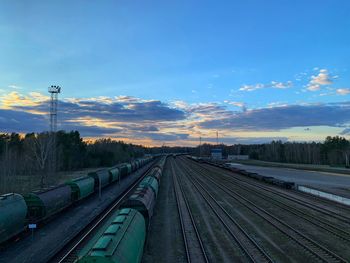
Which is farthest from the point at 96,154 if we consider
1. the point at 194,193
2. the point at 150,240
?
the point at 150,240

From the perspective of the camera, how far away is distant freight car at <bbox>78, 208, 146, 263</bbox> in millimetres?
9742

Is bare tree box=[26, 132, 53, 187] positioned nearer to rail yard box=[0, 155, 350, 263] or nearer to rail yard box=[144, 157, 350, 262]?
rail yard box=[0, 155, 350, 263]

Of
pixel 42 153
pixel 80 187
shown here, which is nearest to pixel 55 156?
pixel 42 153

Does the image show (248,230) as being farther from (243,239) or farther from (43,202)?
(43,202)

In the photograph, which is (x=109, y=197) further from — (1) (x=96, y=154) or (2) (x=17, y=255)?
(1) (x=96, y=154)

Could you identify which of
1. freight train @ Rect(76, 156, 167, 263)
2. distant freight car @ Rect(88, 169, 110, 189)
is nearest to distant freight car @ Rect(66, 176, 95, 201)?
distant freight car @ Rect(88, 169, 110, 189)

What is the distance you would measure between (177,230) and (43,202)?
10.2m

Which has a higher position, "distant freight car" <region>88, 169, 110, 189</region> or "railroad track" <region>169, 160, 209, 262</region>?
"distant freight car" <region>88, 169, 110, 189</region>

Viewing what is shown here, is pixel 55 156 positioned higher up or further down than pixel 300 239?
higher up

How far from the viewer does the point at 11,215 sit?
65.0 ft

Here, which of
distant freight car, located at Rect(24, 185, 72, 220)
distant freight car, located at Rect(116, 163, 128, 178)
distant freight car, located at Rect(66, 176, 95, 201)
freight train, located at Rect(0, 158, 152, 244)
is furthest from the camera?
distant freight car, located at Rect(116, 163, 128, 178)

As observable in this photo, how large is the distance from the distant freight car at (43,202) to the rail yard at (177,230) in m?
0.07

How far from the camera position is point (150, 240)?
69.7 ft

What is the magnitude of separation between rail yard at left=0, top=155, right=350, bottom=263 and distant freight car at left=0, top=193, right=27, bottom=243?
124mm
